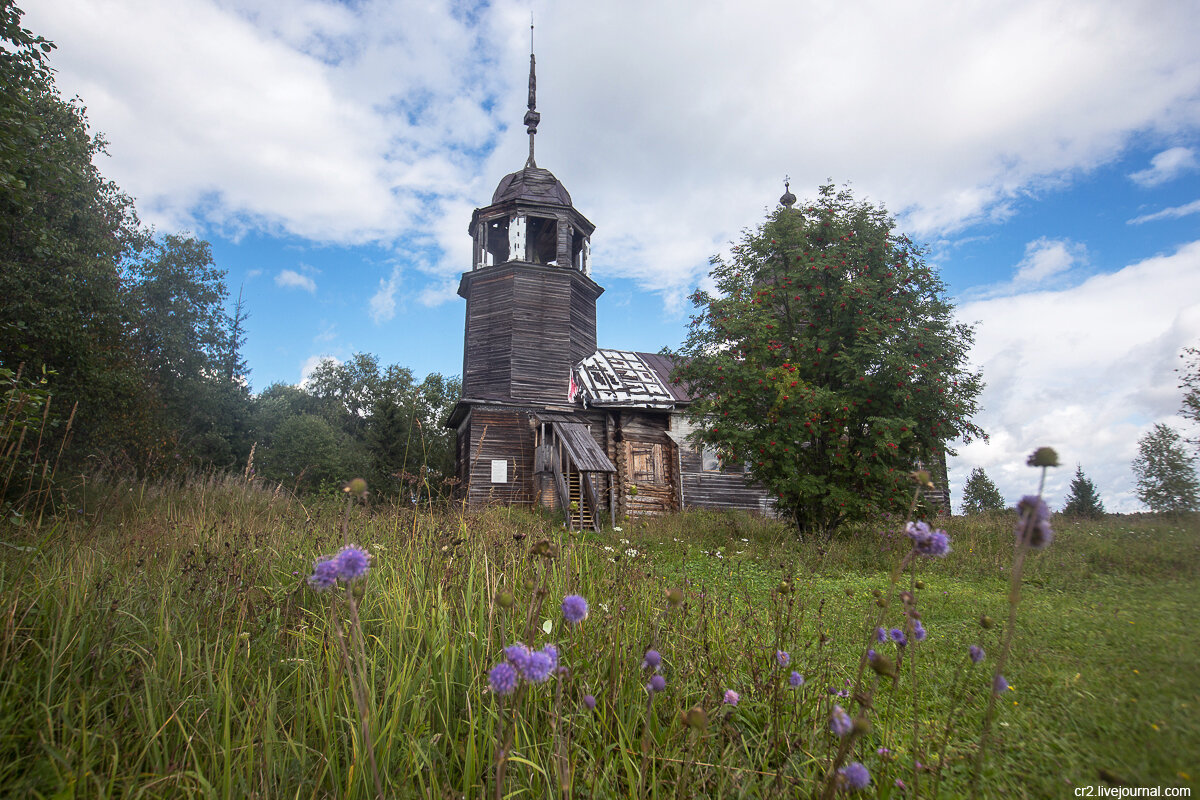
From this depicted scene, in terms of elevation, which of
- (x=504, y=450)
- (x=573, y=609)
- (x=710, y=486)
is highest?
(x=504, y=450)

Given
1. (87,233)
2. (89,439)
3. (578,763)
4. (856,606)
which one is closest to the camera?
(578,763)

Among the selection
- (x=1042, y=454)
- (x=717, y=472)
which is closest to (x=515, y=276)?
(x=717, y=472)

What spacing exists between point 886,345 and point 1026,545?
10671mm

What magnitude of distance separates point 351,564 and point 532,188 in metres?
21.7

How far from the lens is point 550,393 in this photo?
19531 mm

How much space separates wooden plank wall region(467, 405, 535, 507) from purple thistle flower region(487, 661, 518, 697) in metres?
17.3

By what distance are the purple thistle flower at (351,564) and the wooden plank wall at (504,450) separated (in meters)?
17.0

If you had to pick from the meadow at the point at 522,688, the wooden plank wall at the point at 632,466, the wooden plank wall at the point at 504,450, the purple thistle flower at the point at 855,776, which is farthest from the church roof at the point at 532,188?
the purple thistle flower at the point at 855,776

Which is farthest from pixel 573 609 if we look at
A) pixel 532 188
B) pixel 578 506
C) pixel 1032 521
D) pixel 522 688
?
pixel 532 188

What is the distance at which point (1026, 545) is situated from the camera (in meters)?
1.24

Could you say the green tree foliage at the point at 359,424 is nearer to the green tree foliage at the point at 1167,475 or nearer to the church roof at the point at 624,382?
the church roof at the point at 624,382

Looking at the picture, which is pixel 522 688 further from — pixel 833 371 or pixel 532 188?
pixel 532 188

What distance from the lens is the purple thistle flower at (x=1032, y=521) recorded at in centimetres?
124

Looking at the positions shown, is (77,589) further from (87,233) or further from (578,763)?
(87,233)
